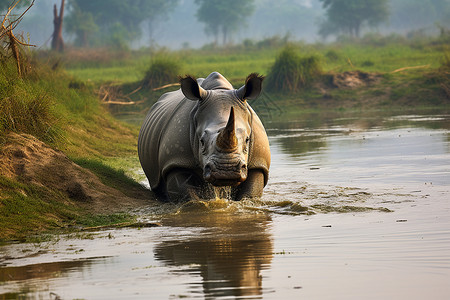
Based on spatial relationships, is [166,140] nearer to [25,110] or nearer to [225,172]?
[225,172]

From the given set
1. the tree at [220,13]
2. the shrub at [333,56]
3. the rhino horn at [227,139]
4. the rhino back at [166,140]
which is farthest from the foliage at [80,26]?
the rhino horn at [227,139]

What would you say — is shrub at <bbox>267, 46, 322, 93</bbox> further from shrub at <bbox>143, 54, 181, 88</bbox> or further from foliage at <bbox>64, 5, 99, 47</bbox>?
foliage at <bbox>64, 5, 99, 47</bbox>

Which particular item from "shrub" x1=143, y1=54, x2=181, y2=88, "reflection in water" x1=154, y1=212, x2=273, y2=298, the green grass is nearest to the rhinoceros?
"reflection in water" x1=154, y1=212, x2=273, y2=298

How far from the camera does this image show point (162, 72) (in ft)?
81.0

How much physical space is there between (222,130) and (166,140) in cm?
149

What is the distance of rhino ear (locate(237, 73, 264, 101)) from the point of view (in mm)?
6801

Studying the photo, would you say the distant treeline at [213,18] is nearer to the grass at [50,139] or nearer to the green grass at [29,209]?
the grass at [50,139]

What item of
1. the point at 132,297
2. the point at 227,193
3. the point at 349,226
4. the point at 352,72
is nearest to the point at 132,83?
the point at 352,72

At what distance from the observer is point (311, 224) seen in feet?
19.7

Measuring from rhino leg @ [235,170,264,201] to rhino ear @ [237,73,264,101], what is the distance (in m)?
0.74

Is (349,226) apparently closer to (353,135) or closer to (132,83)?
(353,135)

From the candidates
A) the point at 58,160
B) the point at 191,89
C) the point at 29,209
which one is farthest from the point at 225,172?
the point at 58,160

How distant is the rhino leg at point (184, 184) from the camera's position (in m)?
7.14

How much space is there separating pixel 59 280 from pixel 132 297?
2.11 ft
